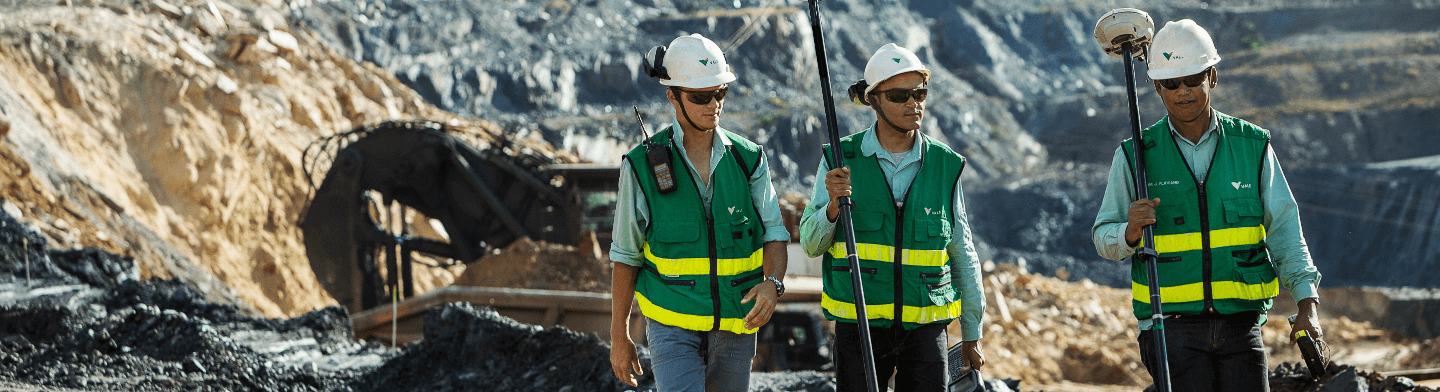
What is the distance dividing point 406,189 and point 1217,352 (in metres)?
12.1

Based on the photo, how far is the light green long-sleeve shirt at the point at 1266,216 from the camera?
3041 mm

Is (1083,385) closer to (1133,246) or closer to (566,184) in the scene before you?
(566,184)

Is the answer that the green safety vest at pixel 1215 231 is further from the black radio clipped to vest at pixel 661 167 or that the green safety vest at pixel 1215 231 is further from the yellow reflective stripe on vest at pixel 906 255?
the black radio clipped to vest at pixel 661 167

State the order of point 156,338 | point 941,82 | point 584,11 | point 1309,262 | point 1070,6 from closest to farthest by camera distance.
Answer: point 1309,262 < point 156,338 < point 584,11 < point 941,82 < point 1070,6

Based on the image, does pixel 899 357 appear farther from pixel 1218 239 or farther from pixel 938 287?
pixel 1218 239

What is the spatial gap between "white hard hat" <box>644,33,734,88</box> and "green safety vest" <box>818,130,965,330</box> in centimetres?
43

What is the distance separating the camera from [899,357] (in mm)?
3188

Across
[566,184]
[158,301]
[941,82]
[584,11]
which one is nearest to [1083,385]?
[566,184]

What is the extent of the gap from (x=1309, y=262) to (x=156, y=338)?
22.1 ft

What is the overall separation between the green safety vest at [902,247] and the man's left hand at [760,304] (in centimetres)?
33

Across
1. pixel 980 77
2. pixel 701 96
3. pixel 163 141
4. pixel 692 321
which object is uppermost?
pixel 980 77

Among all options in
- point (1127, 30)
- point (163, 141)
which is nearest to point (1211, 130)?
point (1127, 30)

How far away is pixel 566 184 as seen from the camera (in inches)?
520

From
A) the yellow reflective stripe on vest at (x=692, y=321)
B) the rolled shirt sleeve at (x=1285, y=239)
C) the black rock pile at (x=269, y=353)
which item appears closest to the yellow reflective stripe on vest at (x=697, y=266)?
the yellow reflective stripe on vest at (x=692, y=321)
